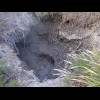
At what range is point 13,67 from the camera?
330 centimetres

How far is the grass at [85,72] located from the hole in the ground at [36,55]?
89cm

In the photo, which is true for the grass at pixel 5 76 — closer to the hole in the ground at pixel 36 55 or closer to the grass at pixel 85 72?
the grass at pixel 85 72

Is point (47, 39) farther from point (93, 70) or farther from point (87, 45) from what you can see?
point (93, 70)

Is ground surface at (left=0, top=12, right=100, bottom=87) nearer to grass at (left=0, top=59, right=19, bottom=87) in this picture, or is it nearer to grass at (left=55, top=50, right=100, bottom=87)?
grass at (left=0, top=59, right=19, bottom=87)

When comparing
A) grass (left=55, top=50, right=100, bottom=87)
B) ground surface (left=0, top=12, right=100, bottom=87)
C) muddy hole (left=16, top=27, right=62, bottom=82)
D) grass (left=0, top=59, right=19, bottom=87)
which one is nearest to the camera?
grass (left=55, top=50, right=100, bottom=87)

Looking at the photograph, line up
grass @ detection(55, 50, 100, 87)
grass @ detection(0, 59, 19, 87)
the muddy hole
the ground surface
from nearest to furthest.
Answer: grass @ detection(55, 50, 100, 87) < grass @ detection(0, 59, 19, 87) < the ground surface < the muddy hole

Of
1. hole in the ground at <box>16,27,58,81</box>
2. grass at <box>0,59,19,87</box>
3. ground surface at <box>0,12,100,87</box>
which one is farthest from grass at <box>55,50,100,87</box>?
hole in the ground at <box>16,27,58,81</box>

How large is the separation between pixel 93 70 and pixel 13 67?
3.43 ft

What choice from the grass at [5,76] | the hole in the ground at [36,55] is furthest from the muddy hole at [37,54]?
the grass at [5,76]

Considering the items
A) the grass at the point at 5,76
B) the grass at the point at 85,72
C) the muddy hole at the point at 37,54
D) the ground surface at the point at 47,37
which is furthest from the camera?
the muddy hole at the point at 37,54

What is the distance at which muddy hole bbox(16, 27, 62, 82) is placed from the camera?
404 cm

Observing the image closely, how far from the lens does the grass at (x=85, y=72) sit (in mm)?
2670

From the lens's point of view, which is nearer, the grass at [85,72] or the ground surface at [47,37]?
the grass at [85,72]
